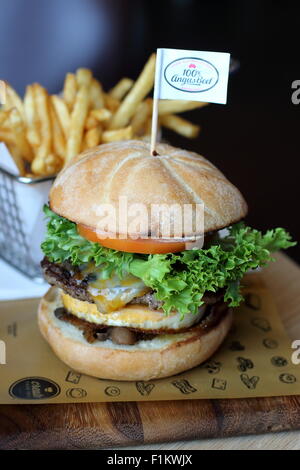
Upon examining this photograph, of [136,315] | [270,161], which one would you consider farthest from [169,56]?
[270,161]

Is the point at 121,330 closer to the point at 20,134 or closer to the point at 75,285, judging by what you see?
the point at 75,285

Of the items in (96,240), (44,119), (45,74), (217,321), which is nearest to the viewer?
(96,240)

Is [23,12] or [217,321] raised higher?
[23,12]

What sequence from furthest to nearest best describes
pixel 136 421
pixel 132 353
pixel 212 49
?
1. pixel 212 49
2. pixel 132 353
3. pixel 136 421

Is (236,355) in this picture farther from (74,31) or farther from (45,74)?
(74,31)

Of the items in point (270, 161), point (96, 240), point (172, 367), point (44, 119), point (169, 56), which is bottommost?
point (270, 161)

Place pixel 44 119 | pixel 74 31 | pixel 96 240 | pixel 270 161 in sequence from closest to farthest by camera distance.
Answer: pixel 96 240, pixel 44 119, pixel 270 161, pixel 74 31

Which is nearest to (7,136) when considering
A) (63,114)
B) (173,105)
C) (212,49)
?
(63,114)

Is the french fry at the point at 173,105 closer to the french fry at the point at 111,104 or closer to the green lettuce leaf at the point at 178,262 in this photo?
the french fry at the point at 111,104
